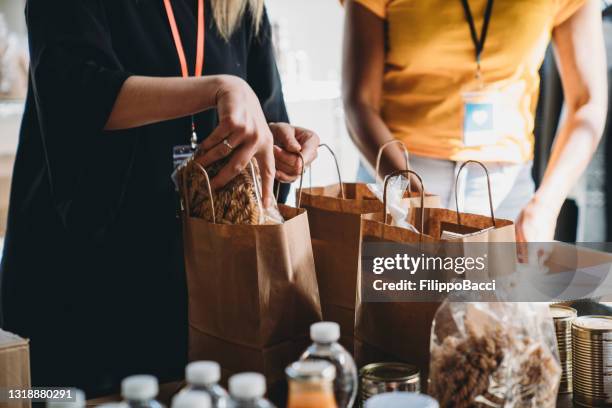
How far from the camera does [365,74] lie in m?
1.93

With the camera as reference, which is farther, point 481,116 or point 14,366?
point 481,116

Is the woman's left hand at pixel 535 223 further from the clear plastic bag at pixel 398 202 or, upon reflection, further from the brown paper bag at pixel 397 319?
the brown paper bag at pixel 397 319

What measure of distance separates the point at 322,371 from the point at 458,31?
1387 mm

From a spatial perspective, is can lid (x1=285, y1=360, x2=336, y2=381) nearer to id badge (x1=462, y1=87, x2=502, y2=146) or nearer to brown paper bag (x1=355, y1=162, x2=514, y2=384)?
brown paper bag (x1=355, y1=162, x2=514, y2=384)

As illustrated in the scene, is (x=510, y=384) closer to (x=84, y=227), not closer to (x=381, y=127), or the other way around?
(x=84, y=227)

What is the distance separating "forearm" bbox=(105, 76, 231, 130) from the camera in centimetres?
109

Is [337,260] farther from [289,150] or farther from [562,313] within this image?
[562,313]

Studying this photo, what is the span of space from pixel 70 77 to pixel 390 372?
66cm

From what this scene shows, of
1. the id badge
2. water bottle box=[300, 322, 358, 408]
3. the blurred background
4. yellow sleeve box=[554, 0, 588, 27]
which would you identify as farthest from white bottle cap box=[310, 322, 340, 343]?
the blurred background

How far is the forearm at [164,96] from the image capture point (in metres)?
1.09

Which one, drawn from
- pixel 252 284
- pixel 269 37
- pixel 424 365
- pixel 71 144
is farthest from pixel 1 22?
pixel 424 365

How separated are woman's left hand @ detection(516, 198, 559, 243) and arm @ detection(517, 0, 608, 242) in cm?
13

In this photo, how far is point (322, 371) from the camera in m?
0.71

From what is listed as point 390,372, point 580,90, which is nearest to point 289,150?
point 390,372
